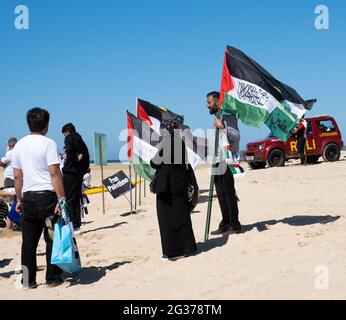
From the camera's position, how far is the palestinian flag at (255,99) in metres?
7.29

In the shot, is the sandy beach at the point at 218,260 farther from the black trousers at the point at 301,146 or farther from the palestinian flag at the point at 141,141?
the black trousers at the point at 301,146

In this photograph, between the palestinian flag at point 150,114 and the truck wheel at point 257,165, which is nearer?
the palestinian flag at point 150,114

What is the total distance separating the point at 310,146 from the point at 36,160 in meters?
17.7

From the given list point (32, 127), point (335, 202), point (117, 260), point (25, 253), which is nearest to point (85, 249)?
point (117, 260)

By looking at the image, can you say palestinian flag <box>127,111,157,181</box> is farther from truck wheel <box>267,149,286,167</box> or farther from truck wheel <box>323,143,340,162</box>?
truck wheel <box>323,143,340,162</box>

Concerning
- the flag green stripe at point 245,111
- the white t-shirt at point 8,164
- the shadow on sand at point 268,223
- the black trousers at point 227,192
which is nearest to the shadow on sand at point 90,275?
the shadow on sand at point 268,223

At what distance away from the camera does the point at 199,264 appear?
19.9 ft

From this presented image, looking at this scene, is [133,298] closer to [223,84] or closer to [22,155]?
[22,155]

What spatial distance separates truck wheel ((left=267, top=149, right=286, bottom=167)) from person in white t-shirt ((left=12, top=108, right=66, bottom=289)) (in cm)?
1677

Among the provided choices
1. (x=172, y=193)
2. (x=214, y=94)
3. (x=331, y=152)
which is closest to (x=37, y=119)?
(x=172, y=193)

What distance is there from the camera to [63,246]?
211 inches

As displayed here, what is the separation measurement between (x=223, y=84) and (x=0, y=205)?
4.09 metres
